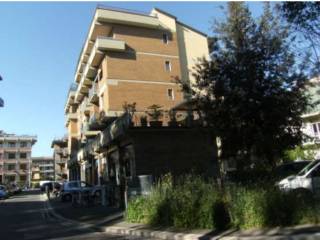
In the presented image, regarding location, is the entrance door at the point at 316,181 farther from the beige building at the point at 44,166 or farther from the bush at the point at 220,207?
the beige building at the point at 44,166

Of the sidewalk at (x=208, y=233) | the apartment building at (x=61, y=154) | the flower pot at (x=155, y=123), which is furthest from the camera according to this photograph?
the apartment building at (x=61, y=154)

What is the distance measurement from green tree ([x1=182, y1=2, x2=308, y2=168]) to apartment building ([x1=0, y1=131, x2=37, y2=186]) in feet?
380

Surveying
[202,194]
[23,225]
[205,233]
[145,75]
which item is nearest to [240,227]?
[205,233]

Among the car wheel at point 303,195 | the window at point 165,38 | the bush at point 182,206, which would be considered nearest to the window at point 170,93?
the window at point 165,38

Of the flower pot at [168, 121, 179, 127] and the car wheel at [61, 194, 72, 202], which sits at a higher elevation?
the flower pot at [168, 121, 179, 127]

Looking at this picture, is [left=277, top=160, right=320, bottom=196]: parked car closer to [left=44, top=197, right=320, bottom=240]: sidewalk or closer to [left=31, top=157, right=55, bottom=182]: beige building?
[left=44, top=197, right=320, bottom=240]: sidewalk

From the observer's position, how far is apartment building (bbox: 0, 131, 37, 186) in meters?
123

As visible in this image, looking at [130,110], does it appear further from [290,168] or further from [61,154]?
[61,154]

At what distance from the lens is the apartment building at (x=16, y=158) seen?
4857 inches

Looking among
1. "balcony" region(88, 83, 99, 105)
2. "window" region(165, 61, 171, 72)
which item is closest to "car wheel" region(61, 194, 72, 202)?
"balcony" region(88, 83, 99, 105)

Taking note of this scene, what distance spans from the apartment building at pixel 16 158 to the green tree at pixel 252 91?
380ft

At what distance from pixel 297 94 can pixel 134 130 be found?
11.1 meters

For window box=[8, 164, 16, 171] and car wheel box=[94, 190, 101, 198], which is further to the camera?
window box=[8, 164, 16, 171]

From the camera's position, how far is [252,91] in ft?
52.9
